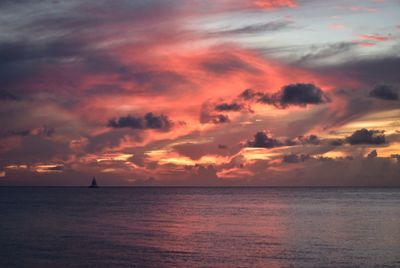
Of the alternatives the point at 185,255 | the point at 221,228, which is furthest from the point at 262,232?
the point at 185,255

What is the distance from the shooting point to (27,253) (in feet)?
191

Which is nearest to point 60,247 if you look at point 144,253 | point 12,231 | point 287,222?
point 144,253

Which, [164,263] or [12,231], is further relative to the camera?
[12,231]

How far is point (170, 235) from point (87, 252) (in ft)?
64.5

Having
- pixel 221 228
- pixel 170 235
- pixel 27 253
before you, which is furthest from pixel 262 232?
pixel 27 253

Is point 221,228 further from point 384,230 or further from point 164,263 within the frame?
point 164,263

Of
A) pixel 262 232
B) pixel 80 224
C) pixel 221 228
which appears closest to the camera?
pixel 262 232

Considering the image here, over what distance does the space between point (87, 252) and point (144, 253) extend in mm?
6933

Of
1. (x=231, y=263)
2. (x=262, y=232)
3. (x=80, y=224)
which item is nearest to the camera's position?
(x=231, y=263)

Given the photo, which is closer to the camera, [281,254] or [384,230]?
[281,254]

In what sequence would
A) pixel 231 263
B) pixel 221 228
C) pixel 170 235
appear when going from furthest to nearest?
pixel 221 228, pixel 170 235, pixel 231 263

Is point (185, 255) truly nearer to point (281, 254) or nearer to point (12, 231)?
point (281, 254)

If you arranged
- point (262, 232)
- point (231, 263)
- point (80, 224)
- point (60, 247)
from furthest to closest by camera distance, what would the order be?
1. point (80, 224)
2. point (262, 232)
3. point (60, 247)
4. point (231, 263)

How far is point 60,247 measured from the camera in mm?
63062
